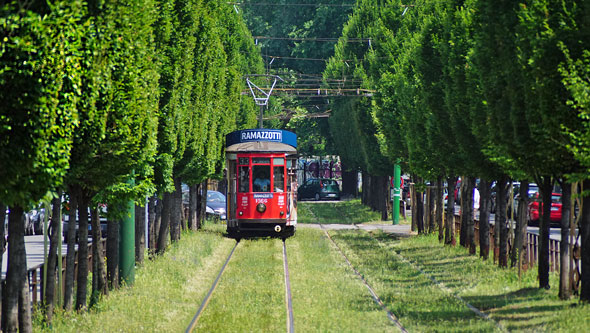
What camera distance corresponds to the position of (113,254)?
56.5 feet

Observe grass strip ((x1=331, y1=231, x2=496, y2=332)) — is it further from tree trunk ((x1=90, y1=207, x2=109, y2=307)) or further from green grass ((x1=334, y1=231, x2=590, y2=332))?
tree trunk ((x1=90, y1=207, x2=109, y2=307))

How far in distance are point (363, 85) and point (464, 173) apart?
21.5m

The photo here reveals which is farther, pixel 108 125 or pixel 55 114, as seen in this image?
pixel 108 125

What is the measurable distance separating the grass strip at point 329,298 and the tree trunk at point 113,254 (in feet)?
11.5

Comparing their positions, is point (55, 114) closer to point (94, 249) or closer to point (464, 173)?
point (94, 249)

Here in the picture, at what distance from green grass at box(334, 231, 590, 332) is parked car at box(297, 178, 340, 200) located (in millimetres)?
44182

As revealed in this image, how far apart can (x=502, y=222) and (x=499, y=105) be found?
238 inches

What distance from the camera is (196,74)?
2600 centimetres

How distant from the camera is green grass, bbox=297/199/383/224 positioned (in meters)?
44.4

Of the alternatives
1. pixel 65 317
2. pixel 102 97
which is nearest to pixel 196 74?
pixel 65 317

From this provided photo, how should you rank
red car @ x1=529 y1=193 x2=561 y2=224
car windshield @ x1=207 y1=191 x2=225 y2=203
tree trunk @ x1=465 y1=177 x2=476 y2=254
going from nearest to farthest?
1. tree trunk @ x1=465 y1=177 x2=476 y2=254
2. red car @ x1=529 y1=193 x2=561 y2=224
3. car windshield @ x1=207 y1=191 x2=225 y2=203

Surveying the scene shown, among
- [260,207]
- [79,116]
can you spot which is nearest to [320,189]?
[260,207]

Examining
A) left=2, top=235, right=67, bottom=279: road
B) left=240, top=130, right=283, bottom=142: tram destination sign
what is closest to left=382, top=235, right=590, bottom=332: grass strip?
left=240, top=130, right=283, bottom=142: tram destination sign

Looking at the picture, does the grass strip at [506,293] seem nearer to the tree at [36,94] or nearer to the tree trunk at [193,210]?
the tree at [36,94]
